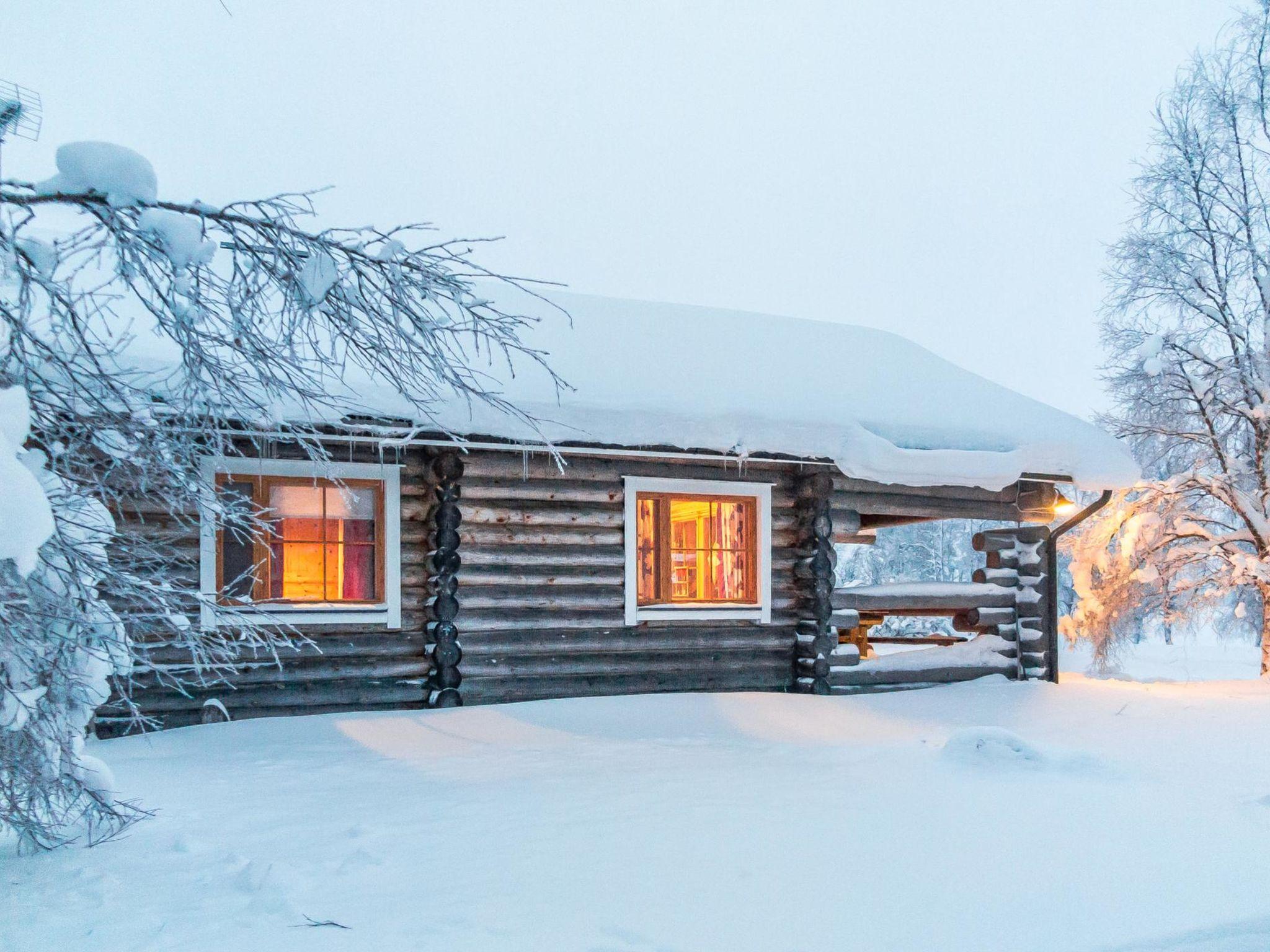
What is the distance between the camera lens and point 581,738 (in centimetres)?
761

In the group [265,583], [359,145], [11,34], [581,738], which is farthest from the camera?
[359,145]

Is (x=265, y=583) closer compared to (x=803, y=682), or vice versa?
(x=265, y=583)

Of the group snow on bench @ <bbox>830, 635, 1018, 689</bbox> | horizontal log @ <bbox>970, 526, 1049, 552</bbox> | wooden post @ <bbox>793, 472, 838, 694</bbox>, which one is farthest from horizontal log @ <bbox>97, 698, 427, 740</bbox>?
horizontal log @ <bbox>970, 526, 1049, 552</bbox>

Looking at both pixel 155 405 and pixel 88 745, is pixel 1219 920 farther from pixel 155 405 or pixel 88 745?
pixel 88 745

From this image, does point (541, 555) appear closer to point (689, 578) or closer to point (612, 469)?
point (612, 469)

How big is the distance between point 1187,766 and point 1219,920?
322 cm

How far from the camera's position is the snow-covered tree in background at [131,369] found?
2.96 meters

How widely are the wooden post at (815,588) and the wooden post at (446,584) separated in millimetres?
3186

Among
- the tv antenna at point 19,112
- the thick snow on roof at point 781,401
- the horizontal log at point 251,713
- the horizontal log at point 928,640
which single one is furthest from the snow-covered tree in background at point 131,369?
the horizontal log at point 928,640

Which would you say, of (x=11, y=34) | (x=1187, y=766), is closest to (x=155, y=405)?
(x=11, y=34)

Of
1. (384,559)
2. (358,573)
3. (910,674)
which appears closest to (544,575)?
(384,559)

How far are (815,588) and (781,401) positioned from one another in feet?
5.68

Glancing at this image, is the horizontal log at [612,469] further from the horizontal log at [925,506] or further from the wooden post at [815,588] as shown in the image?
the horizontal log at [925,506]

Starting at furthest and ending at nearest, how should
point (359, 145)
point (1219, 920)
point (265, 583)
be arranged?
point (359, 145) → point (265, 583) → point (1219, 920)
